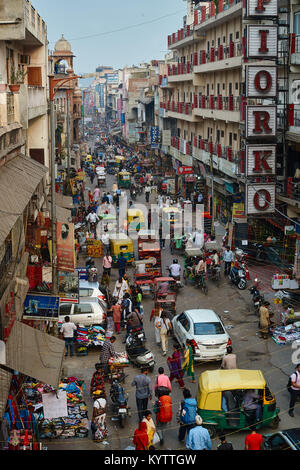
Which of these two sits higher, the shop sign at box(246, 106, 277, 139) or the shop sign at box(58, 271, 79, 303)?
the shop sign at box(246, 106, 277, 139)

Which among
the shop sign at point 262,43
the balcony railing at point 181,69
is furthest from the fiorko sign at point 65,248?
the balcony railing at point 181,69

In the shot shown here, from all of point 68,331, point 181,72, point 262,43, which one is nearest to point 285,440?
point 68,331

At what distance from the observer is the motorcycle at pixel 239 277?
23.8 meters

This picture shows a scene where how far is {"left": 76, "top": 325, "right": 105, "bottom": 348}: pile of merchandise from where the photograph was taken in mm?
17500

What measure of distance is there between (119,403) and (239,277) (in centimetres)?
1123

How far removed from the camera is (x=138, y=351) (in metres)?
17.0

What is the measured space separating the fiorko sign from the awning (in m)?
3.48

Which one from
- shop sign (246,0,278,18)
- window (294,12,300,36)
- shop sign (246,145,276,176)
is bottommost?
shop sign (246,145,276,176)

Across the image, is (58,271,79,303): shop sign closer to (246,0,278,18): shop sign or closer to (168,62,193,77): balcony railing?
(246,0,278,18): shop sign

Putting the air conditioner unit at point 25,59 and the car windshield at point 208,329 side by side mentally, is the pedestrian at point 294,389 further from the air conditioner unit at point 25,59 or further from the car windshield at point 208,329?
the air conditioner unit at point 25,59

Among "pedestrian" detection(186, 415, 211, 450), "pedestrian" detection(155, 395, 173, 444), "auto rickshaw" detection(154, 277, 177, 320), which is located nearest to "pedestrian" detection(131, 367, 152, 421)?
"pedestrian" detection(155, 395, 173, 444)

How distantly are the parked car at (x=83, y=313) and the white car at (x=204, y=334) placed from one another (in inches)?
90.5

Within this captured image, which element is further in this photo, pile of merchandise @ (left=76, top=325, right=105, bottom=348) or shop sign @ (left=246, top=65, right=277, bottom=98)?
shop sign @ (left=246, top=65, right=277, bottom=98)

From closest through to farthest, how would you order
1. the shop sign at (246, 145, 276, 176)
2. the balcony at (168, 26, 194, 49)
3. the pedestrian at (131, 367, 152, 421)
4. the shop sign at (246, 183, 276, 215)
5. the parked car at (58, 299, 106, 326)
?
the pedestrian at (131, 367, 152, 421) < the parked car at (58, 299, 106, 326) < the shop sign at (246, 145, 276, 176) < the shop sign at (246, 183, 276, 215) < the balcony at (168, 26, 194, 49)
